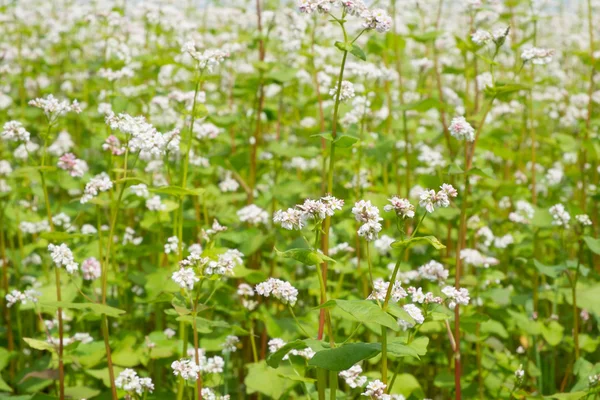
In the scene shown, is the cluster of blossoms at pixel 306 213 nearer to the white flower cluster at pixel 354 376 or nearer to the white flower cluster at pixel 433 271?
the white flower cluster at pixel 354 376

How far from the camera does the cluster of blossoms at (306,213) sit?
2137mm

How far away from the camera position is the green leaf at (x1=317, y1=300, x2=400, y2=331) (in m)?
1.97

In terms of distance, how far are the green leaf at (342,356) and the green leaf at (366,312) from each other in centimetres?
11

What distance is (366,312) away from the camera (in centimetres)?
203

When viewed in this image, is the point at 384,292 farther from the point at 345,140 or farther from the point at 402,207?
the point at 345,140

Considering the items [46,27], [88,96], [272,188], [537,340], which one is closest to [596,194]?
[537,340]

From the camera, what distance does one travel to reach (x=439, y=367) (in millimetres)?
3693

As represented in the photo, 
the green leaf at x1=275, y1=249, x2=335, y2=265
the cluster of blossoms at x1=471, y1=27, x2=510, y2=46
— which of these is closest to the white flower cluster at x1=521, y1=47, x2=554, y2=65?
the cluster of blossoms at x1=471, y1=27, x2=510, y2=46

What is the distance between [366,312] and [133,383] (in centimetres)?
99

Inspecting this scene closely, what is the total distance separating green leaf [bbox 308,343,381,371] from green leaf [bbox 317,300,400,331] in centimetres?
11

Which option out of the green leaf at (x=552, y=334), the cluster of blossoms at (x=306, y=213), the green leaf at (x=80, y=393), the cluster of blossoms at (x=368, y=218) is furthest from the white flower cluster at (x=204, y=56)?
the green leaf at (x=552, y=334)

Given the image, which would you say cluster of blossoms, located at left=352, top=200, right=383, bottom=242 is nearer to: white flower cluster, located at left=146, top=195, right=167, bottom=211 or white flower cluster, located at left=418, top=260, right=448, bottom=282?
white flower cluster, located at left=418, top=260, right=448, bottom=282

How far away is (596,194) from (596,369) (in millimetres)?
1412

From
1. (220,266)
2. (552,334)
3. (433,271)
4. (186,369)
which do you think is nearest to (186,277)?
(220,266)
